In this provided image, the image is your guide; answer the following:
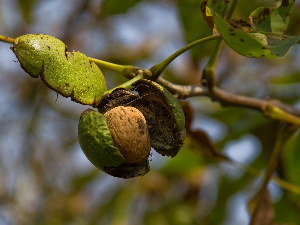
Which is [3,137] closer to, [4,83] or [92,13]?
[4,83]

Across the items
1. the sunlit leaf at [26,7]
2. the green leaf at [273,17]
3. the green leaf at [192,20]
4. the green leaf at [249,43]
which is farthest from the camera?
the sunlit leaf at [26,7]

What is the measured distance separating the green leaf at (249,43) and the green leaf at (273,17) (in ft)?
0.44

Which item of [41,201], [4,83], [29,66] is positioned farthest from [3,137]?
[29,66]

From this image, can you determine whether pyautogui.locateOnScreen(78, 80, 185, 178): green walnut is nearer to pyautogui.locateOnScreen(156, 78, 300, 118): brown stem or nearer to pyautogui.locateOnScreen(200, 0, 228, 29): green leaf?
pyautogui.locateOnScreen(156, 78, 300, 118): brown stem

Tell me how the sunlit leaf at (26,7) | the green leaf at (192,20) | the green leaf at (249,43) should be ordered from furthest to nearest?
1. the sunlit leaf at (26,7)
2. the green leaf at (192,20)
3. the green leaf at (249,43)

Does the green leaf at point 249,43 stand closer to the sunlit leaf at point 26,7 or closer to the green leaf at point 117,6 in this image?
the green leaf at point 117,6

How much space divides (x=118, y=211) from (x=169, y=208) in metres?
0.40

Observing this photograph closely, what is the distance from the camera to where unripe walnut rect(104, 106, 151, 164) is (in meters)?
1.10

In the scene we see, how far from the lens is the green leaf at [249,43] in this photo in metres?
1.05

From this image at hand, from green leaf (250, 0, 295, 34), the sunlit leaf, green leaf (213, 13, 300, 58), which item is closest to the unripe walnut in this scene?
green leaf (213, 13, 300, 58)

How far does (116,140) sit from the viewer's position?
Result: 3.62ft

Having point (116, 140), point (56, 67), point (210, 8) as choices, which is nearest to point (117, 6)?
point (210, 8)

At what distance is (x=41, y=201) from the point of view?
3.33 m

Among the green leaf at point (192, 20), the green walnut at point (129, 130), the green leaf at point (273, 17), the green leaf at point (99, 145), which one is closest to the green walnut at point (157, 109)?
the green walnut at point (129, 130)
